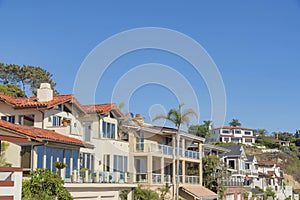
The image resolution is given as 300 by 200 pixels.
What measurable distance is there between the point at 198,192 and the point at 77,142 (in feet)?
60.3

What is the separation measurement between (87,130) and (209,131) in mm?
60341

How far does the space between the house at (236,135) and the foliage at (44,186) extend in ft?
354

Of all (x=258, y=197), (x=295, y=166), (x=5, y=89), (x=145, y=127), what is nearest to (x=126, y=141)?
(x=145, y=127)

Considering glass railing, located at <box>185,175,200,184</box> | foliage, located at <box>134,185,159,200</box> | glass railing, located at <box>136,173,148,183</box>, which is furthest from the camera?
glass railing, located at <box>185,175,200,184</box>

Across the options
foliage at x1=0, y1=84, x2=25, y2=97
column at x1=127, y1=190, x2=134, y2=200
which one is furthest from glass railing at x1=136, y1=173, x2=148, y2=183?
foliage at x1=0, y1=84, x2=25, y2=97

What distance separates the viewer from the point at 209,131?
93.3 metres

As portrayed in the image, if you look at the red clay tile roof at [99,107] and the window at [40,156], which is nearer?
the window at [40,156]

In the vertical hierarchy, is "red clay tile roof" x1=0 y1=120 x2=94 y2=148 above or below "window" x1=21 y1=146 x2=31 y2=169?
above

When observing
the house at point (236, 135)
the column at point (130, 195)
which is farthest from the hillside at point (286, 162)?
the column at point (130, 195)

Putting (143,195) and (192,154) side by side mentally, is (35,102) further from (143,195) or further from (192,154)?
(192,154)

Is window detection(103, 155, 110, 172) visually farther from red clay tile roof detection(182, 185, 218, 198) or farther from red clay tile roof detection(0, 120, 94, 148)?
red clay tile roof detection(182, 185, 218, 198)

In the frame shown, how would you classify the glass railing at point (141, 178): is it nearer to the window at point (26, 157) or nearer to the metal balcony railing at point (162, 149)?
the metal balcony railing at point (162, 149)

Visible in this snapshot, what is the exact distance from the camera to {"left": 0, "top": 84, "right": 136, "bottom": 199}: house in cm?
2877

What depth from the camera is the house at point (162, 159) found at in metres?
41.1
